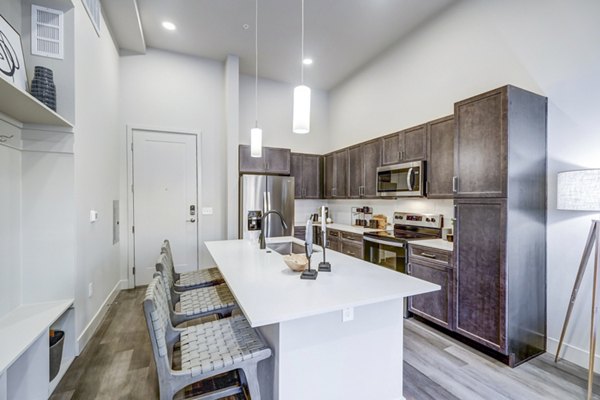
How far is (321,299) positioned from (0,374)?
157cm

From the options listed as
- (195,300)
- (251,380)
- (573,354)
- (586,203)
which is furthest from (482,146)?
(195,300)

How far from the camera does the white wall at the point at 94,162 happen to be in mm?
2396

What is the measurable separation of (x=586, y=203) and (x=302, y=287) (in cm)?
212

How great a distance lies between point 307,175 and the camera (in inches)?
205

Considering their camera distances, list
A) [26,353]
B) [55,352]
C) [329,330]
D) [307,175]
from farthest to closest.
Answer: [307,175] → [55,352] → [26,353] → [329,330]

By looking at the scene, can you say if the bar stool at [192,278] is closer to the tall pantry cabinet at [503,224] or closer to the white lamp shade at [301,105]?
the white lamp shade at [301,105]

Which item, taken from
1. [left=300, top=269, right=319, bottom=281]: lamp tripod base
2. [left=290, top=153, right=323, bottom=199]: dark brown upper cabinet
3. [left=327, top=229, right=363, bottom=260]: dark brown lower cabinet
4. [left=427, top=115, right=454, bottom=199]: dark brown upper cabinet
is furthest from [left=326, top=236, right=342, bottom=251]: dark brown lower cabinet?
[left=300, top=269, right=319, bottom=281]: lamp tripod base

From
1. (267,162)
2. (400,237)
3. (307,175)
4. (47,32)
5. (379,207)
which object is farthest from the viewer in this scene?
(307,175)

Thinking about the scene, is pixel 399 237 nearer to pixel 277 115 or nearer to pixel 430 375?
pixel 430 375

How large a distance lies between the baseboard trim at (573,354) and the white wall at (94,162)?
4095 mm

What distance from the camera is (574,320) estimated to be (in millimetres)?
2283

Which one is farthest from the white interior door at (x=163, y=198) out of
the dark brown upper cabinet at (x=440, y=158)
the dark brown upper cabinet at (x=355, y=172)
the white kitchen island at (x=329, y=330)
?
the dark brown upper cabinet at (x=440, y=158)

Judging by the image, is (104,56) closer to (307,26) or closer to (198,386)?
(307,26)

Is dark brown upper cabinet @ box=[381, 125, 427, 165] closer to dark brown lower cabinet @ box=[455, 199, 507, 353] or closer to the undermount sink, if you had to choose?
dark brown lower cabinet @ box=[455, 199, 507, 353]
